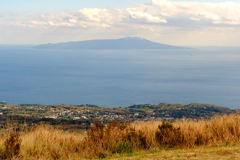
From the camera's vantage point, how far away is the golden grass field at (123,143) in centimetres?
453

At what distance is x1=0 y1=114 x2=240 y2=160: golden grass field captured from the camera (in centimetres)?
453

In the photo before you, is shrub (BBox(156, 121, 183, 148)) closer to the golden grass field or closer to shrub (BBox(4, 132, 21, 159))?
the golden grass field

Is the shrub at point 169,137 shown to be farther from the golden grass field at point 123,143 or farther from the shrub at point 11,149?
the shrub at point 11,149

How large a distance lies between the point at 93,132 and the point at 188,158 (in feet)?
7.92

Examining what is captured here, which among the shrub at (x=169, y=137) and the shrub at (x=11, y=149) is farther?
the shrub at (x=169, y=137)

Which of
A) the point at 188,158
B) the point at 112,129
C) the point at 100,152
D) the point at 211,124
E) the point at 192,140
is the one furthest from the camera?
the point at 211,124

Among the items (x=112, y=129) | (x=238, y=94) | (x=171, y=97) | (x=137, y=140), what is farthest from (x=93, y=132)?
(x=238, y=94)

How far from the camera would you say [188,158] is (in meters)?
3.85

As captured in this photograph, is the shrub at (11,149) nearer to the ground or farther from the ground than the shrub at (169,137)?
nearer to the ground

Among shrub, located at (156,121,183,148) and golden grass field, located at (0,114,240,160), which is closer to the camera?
golden grass field, located at (0,114,240,160)

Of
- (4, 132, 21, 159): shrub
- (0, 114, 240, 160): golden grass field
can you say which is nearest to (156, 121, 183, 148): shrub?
(0, 114, 240, 160): golden grass field

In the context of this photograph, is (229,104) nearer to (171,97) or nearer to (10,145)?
(171,97)

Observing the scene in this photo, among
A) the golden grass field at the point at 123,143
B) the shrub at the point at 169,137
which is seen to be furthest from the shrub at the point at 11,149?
the shrub at the point at 169,137

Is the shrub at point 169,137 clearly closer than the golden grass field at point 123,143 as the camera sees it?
No
